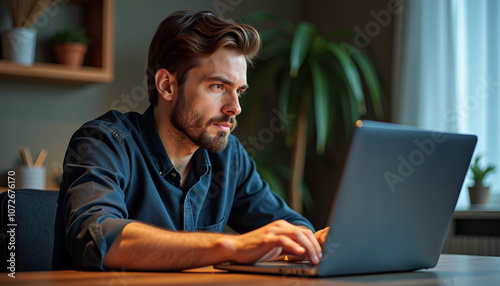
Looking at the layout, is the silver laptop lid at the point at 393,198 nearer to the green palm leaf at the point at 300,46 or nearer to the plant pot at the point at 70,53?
the green palm leaf at the point at 300,46

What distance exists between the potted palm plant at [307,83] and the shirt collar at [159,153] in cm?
144

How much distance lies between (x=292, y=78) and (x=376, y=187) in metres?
2.37

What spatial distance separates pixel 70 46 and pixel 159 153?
5.24 feet

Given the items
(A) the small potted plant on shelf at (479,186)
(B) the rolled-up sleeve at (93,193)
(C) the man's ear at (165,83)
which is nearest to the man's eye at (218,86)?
(C) the man's ear at (165,83)

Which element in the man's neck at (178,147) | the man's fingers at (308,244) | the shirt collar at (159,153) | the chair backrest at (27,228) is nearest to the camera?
the man's fingers at (308,244)

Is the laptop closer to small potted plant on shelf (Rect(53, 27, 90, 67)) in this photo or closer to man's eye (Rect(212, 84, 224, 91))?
man's eye (Rect(212, 84, 224, 91))

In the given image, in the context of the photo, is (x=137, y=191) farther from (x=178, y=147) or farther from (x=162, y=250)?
(x=162, y=250)

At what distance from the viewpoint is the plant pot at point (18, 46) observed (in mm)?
2883

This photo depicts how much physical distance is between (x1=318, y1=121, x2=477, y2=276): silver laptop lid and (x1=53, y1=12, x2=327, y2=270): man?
0.10 meters

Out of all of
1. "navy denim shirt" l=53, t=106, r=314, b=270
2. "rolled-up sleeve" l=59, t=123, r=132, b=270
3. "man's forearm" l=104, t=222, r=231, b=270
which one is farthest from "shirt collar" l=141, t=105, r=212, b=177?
"man's forearm" l=104, t=222, r=231, b=270

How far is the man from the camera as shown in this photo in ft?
3.70

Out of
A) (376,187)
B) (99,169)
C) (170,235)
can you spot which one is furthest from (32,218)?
(376,187)

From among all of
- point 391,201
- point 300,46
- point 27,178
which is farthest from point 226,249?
point 300,46

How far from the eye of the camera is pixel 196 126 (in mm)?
1695
